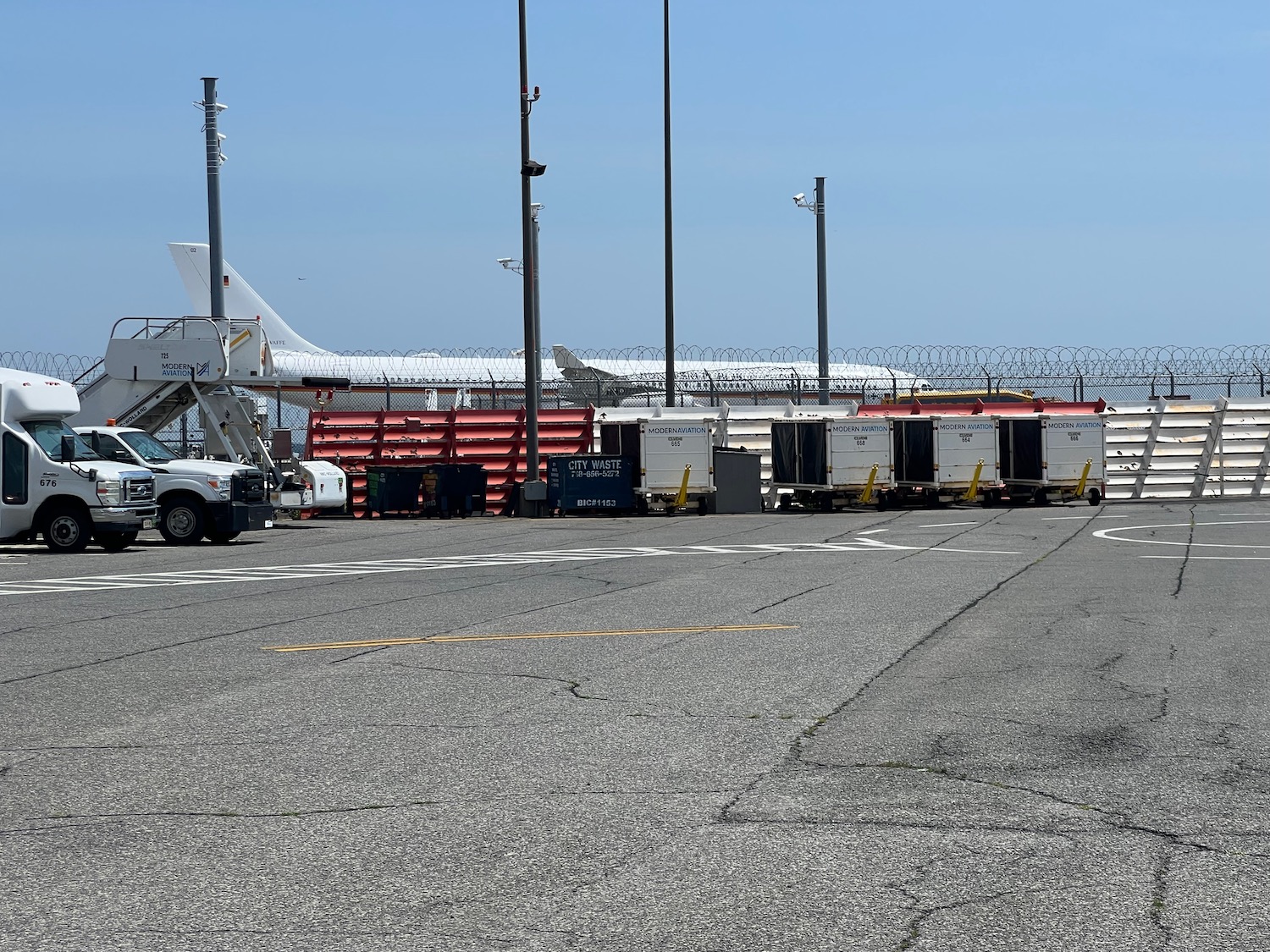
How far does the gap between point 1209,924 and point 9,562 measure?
64.8 feet

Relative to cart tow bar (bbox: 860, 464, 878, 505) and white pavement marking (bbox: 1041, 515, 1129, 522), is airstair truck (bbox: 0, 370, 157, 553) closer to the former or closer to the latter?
cart tow bar (bbox: 860, 464, 878, 505)

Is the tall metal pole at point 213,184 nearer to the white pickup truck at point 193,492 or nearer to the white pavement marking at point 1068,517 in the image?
the white pickup truck at point 193,492

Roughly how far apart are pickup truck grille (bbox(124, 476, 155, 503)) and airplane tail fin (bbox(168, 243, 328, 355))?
1128 inches

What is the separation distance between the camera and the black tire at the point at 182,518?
24984 mm

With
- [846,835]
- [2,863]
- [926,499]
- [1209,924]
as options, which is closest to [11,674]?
[2,863]

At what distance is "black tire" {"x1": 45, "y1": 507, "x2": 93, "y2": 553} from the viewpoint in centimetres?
2314

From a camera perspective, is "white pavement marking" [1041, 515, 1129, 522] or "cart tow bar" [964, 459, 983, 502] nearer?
"white pavement marking" [1041, 515, 1129, 522]

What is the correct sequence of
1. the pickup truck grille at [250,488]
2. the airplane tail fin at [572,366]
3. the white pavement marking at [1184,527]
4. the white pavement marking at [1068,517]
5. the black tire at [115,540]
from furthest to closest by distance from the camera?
the airplane tail fin at [572,366] → the white pavement marking at [1068,517] → the pickup truck grille at [250,488] → the black tire at [115,540] → the white pavement marking at [1184,527]

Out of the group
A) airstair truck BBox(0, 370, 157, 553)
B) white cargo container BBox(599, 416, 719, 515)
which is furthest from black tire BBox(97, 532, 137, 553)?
white cargo container BBox(599, 416, 719, 515)

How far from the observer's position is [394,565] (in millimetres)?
19859

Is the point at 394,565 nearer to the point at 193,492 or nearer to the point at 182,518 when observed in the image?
the point at 193,492

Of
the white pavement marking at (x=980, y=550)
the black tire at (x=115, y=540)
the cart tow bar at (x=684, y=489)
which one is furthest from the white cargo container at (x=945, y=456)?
the black tire at (x=115, y=540)

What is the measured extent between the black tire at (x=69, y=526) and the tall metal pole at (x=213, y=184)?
28.9 feet

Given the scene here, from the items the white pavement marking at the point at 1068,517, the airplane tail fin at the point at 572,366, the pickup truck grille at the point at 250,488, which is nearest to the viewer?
the pickup truck grille at the point at 250,488
